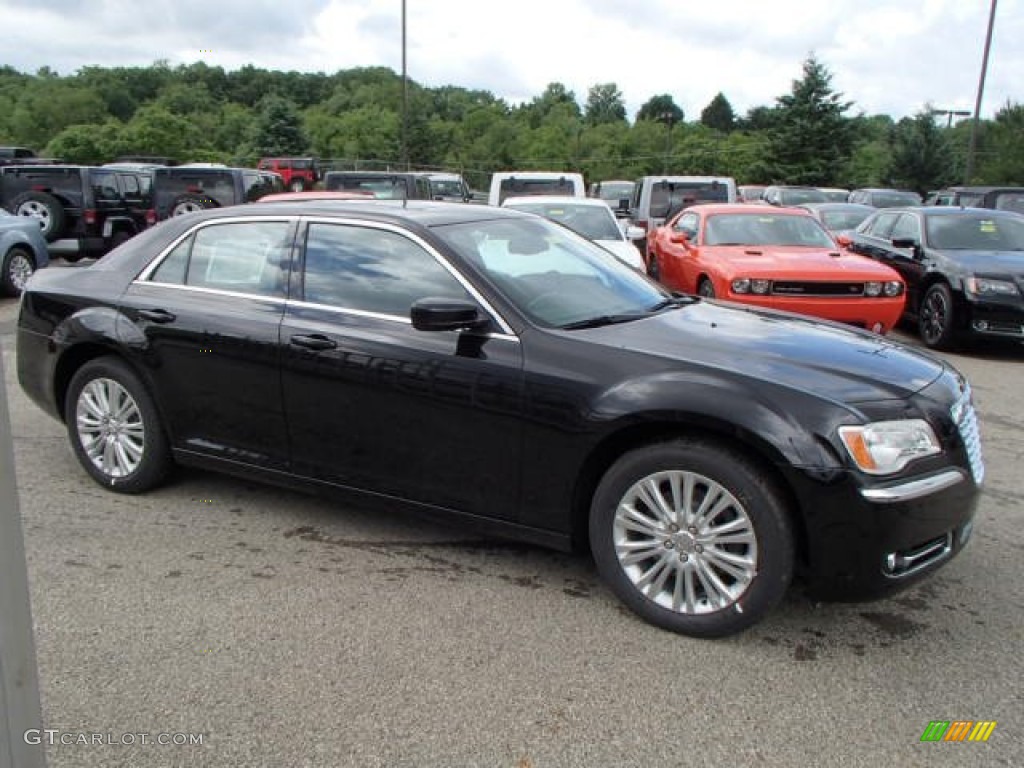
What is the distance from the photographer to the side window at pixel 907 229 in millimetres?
10398

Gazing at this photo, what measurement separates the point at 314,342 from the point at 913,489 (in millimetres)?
2528

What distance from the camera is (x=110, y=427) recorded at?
4723 mm

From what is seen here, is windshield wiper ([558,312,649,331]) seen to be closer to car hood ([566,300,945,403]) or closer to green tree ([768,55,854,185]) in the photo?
car hood ([566,300,945,403])

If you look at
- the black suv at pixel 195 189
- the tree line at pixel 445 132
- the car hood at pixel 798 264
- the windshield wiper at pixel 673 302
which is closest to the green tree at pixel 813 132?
the tree line at pixel 445 132

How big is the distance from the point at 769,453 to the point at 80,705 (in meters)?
2.45

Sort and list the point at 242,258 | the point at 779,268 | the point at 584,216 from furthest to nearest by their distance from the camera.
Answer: the point at 584,216 → the point at 779,268 → the point at 242,258

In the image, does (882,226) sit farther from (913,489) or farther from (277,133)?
(277,133)

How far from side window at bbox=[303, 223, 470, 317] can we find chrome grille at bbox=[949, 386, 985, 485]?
199cm

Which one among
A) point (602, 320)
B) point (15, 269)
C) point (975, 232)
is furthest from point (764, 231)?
point (15, 269)

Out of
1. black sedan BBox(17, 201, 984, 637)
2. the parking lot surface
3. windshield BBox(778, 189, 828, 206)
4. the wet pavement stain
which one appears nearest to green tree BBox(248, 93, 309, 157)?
windshield BBox(778, 189, 828, 206)

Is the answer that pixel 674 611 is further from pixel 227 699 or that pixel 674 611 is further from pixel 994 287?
pixel 994 287

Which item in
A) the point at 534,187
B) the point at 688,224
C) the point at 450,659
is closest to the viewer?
the point at 450,659

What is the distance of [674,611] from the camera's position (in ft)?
11.0

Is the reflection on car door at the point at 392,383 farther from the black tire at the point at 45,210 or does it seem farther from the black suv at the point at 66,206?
the black tire at the point at 45,210
